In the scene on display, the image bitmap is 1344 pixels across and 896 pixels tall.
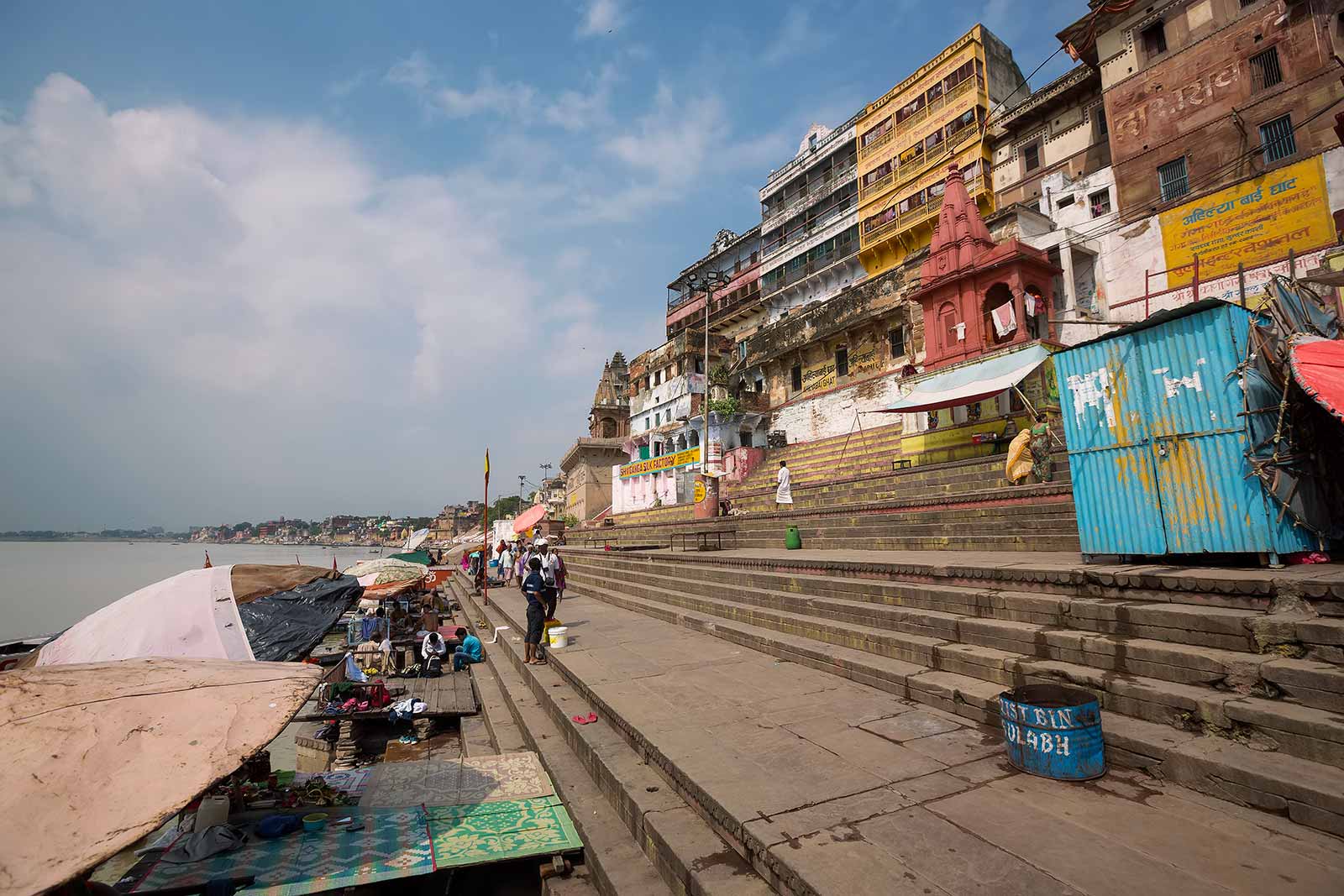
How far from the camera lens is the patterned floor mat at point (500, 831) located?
3523 millimetres

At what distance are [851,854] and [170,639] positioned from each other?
6.57m

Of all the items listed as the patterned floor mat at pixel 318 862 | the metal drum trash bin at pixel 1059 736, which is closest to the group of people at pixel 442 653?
the patterned floor mat at pixel 318 862

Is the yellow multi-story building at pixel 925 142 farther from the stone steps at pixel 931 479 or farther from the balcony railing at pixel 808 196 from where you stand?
the stone steps at pixel 931 479

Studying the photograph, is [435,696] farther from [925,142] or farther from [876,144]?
[876,144]

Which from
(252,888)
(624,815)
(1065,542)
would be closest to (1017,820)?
(624,815)

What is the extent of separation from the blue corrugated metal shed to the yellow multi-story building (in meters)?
22.1

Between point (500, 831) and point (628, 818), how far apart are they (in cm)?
85

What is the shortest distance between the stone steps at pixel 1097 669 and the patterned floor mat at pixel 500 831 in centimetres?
343

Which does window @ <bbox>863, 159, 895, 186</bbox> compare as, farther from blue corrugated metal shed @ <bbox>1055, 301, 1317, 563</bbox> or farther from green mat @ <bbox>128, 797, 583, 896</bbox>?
green mat @ <bbox>128, 797, 583, 896</bbox>

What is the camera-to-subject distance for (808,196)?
33.6 metres

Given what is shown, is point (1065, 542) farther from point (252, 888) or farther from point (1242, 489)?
point (252, 888)

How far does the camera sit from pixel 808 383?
27.3m

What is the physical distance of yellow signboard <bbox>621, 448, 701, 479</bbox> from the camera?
98.5 feet

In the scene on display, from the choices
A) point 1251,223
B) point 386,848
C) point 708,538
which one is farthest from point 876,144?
point 386,848
